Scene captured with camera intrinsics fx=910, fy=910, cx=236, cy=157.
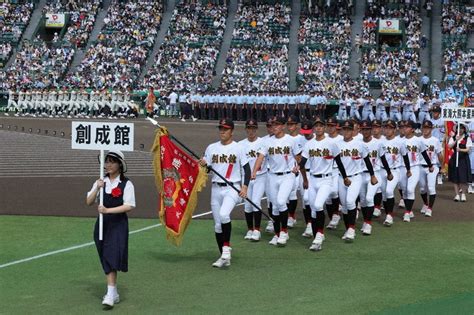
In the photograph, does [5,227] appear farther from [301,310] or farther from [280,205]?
[301,310]

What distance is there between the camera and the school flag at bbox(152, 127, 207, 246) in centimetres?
1282

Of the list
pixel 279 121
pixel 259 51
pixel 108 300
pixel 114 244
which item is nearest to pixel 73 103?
pixel 259 51

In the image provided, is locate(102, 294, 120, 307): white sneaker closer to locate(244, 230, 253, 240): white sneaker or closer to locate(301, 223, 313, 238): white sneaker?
locate(244, 230, 253, 240): white sneaker

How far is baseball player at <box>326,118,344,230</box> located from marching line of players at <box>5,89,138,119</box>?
121 feet

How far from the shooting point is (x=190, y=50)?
59375 millimetres

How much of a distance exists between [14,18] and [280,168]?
5448 centimetres

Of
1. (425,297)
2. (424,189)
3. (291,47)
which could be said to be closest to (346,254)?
(425,297)

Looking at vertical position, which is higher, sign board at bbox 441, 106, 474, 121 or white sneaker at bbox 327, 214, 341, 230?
sign board at bbox 441, 106, 474, 121

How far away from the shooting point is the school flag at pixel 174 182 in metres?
12.8

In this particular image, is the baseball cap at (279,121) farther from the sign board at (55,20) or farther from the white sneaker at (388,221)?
the sign board at (55,20)

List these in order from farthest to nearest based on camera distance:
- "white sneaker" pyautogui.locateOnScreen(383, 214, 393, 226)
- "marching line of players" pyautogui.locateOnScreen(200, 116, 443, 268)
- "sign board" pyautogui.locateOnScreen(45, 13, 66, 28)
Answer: "sign board" pyautogui.locateOnScreen(45, 13, 66, 28) < "white sneaker" pyautogui.locateOnScreen(383, 214, 393, 226) < "marching line of players" pyautogui.locateOnScreen(200, 116, 443, 268)

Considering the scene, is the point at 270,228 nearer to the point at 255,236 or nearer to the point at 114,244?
the point at 255,236

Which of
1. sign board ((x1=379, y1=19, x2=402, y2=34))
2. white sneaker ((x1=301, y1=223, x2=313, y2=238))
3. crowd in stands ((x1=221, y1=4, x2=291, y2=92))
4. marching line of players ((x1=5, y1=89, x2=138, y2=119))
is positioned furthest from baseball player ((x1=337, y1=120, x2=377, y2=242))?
sign board ((x1=379, y1=19, x2=402, y2=34))

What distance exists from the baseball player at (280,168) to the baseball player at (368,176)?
61.6 inches
